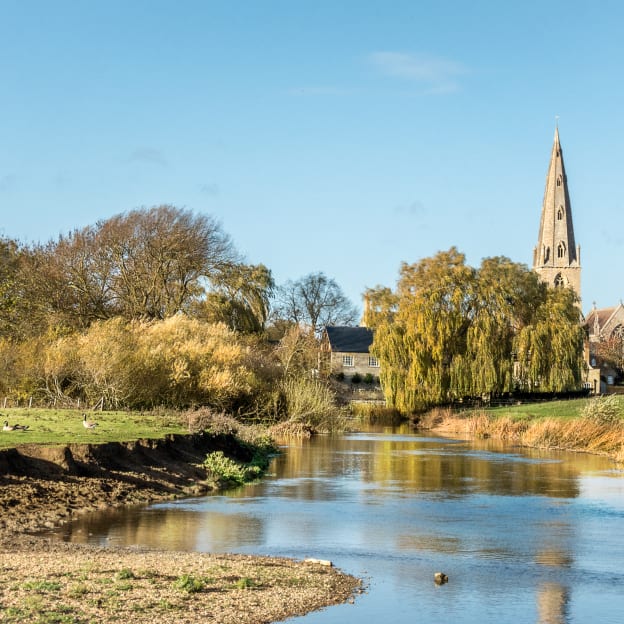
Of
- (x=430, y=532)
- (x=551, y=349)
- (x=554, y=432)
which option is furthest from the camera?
(x=551, y=349)

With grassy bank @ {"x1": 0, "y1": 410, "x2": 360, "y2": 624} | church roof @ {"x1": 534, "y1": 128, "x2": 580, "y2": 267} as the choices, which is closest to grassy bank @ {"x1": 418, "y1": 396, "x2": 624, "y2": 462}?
grassy bank @ {"x1": 0, "y1": 410, "x2": 360, "y2": 624}

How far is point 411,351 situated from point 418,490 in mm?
32691

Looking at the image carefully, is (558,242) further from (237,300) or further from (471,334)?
(237,300)

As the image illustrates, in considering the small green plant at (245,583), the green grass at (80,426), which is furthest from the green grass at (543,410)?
the small green plant at (245,583)

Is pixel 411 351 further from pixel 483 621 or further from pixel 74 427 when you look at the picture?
pixel 483 621

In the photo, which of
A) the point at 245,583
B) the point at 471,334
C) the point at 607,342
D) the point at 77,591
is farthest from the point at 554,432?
the point at 607,342

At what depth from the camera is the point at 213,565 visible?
1482cm

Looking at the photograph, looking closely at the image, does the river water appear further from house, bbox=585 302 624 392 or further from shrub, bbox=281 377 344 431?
house, bbox=585 302 624 392

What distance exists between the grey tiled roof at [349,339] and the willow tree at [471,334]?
29.6 m

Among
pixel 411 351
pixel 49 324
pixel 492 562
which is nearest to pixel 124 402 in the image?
pixel 49 324

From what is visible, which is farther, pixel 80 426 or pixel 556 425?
pixel 556 425

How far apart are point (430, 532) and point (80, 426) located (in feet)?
43.1

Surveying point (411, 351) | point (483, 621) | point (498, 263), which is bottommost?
point (483, 621)

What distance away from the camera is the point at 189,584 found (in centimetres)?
1295
